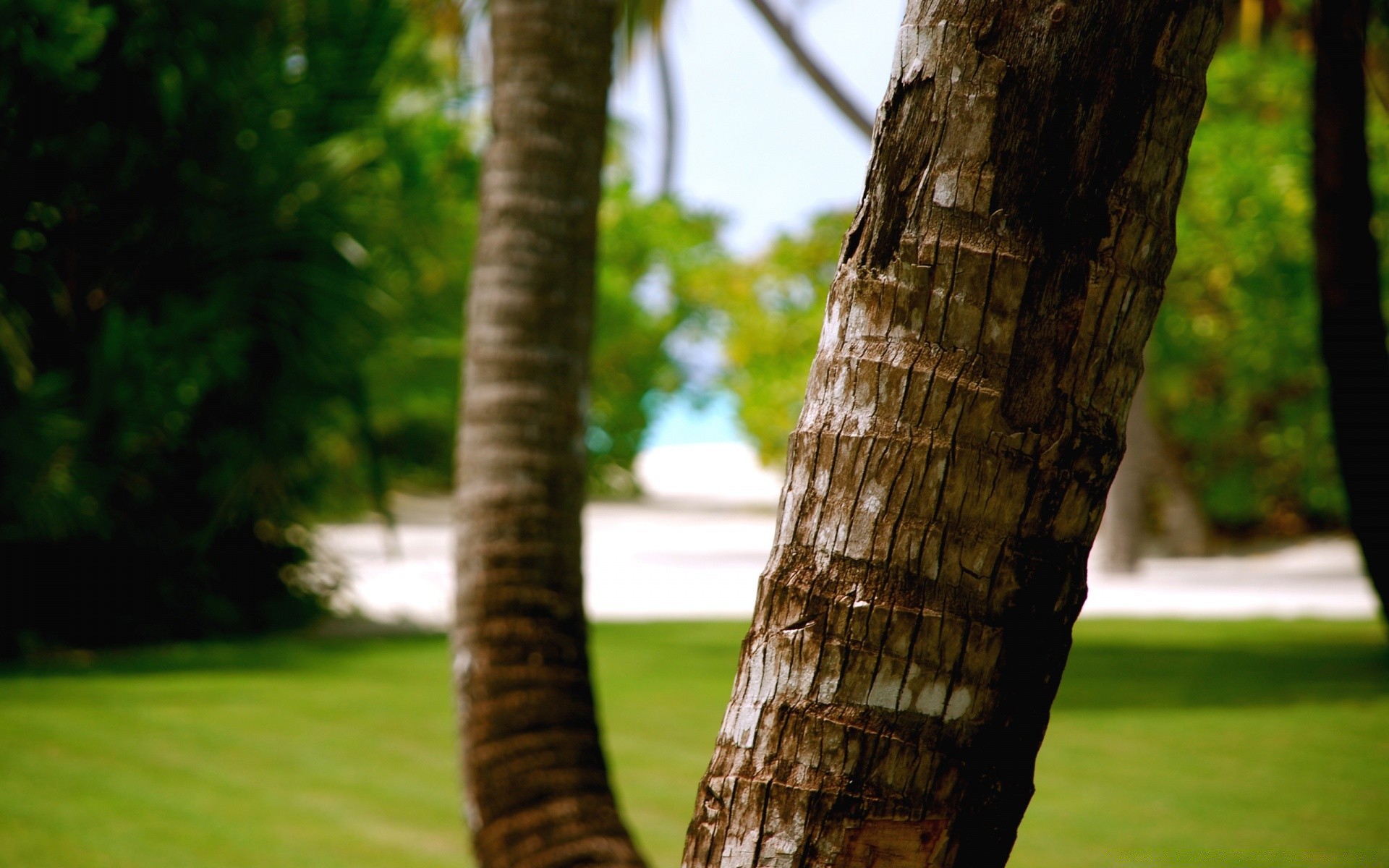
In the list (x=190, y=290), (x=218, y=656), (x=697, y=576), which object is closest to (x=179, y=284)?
(x=190, y=290)

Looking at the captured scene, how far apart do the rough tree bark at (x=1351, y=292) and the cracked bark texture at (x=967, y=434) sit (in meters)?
3.54

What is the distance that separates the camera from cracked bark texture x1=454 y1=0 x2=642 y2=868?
148 inches

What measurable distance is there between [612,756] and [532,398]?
2750mm

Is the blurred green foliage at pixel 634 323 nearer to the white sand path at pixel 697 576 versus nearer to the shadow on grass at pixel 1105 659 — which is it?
the white sand path at pixel 697 576

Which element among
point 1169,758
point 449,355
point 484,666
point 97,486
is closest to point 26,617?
point 97,486

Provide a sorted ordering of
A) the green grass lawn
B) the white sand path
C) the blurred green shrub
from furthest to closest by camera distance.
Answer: the white sand path → the blurred green shrub → the green grass lawn

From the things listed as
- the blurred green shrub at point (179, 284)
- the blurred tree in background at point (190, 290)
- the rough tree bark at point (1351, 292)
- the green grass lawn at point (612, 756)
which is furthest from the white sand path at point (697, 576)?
the rough tree bark at point (1351, 292)

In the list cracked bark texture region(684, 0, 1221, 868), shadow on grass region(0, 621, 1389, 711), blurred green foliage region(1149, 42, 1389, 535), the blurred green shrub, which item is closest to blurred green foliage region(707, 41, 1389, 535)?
blurred green foliage region(1149, 42, 1389, 535)

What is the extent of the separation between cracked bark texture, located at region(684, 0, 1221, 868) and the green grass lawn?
293 centimetres

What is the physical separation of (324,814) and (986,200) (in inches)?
170

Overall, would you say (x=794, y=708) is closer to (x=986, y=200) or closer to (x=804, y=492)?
(x=804, y=492)

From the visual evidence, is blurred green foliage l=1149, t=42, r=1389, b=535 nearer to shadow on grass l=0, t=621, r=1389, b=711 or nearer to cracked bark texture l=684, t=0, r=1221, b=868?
shadow on grass l=0, t=621, r=1389, b=711

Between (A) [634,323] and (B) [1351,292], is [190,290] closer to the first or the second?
(B) [1351,292]

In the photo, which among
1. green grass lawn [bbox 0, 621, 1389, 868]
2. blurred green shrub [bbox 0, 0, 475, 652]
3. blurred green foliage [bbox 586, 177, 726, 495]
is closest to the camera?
green grass lawn [bbox 0, 621, 1389, 868]
